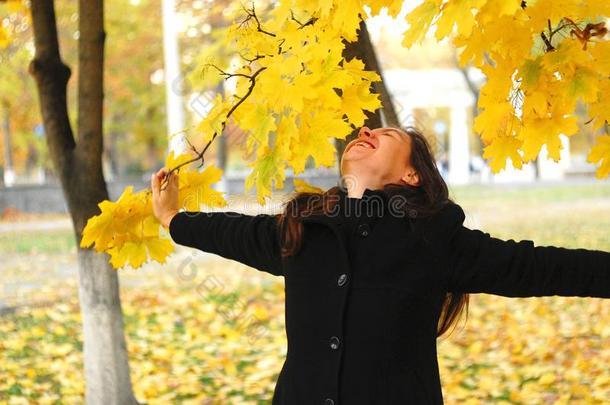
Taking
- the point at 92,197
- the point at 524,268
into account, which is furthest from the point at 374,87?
the point at 524,268

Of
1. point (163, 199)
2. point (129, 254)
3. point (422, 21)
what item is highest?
point (422, 21)

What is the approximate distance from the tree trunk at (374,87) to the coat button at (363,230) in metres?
1.18

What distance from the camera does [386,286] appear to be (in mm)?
2080

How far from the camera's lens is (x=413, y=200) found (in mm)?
2174

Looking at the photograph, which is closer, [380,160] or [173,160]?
[380,160]

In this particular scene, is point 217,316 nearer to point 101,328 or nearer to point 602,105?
point 101,328

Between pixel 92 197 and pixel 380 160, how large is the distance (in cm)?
255

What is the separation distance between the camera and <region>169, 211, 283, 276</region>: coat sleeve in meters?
2.24

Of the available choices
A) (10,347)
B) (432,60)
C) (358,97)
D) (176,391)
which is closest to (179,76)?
(10,347)

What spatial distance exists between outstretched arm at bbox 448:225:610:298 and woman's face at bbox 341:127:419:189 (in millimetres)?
265

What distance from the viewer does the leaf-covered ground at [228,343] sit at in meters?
5.17

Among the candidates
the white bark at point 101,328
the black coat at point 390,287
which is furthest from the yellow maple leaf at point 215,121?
the white bark at point 101,328

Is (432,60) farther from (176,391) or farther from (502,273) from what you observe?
(502,273)

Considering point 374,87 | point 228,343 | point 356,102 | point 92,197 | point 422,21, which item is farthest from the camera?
point 228,343
